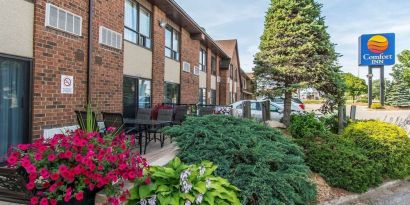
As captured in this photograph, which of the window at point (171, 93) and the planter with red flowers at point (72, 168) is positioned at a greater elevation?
the window at point (171, 93)

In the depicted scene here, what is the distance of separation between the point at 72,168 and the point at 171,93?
1092 cm

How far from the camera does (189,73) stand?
51.0ft

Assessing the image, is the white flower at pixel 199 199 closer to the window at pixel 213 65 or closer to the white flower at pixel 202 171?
the white flower at pixel 202 171

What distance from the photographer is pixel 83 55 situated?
284 inches

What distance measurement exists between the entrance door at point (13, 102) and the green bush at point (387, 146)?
720 centimetres

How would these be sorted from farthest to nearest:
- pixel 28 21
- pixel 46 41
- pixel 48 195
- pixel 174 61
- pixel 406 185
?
pixel 174 61 → pixel 406 185 → pixel 46 41 → pixel 28 21 → pixel 48 195

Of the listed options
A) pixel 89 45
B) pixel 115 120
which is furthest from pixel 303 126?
pixel 89 45

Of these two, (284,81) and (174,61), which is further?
(174,61)

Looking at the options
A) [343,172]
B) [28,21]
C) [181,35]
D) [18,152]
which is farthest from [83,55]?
[181,35]

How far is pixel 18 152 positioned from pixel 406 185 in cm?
746

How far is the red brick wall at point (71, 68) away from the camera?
5.90 meters

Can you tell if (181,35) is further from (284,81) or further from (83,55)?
(83,55)

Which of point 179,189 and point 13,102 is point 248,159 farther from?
point 13,102

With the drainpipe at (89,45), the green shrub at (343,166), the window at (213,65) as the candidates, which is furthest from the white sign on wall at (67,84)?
the window at (213,65)
